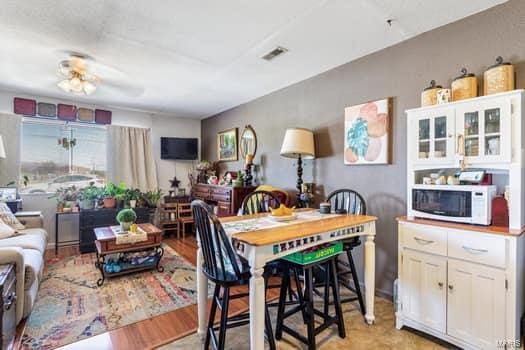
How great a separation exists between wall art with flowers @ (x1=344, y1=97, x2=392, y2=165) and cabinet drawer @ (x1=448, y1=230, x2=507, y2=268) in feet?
3.28

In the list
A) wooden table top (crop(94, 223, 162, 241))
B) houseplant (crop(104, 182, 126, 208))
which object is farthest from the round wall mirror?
houseplant (crop(104, 182, 126, 208))

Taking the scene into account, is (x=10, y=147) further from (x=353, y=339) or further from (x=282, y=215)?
(x=353, y=339)

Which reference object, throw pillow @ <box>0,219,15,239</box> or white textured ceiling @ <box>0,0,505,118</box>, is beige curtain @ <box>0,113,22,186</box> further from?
throw pillow @ <box>0,219,15,239</box>

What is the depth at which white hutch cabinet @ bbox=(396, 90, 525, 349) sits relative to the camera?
1.65m

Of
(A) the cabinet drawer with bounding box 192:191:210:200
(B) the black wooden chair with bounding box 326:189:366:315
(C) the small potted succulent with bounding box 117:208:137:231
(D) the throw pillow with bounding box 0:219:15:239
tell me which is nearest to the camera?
(B) the black wooden chair with bounding box 326:189:366:315

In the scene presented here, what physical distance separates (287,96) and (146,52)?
1.90 meters

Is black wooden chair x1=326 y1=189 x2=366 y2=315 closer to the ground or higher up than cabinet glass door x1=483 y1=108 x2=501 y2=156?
closer to the ground

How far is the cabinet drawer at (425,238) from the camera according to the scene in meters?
1.89

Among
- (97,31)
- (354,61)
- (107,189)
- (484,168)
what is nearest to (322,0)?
(354,61)

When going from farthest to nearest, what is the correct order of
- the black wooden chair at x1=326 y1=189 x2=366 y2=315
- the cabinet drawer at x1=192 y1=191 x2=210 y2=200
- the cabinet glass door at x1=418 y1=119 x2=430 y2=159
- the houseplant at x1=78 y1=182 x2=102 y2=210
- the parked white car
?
the cabinet drawer at x1=192 y1=191 x2=210 y2=200
the parked white car
the houseplant at x1=78 y1=182 x2=102 y2=210
the black wooden chair at x1=326 y1=189 x2=366 y2=315
the cabinet glass door at x1=418 y1=119 x2=430 y2=159

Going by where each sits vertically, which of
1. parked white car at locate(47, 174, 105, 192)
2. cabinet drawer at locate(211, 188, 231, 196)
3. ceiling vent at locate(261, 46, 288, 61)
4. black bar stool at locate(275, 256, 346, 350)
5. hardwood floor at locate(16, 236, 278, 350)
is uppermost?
ceiling vent at locate(261, 46, 288, 61)

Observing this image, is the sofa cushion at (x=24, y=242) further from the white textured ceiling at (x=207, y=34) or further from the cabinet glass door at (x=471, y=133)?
the cabinet glass door at (x=471, y=133)

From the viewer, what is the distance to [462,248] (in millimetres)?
1800

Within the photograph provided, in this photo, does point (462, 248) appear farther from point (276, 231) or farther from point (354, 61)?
A: point (354, 61)
